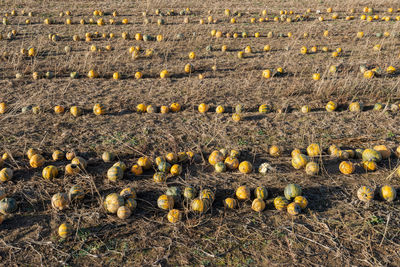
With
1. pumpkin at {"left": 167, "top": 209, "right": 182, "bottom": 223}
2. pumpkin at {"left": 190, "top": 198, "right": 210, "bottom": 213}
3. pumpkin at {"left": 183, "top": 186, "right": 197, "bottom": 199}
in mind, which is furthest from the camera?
pumpkin at {"left": 183, "top": 186, "right": 197, "bottom": 199}

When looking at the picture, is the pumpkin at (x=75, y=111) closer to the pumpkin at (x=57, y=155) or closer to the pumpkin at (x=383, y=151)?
the pumpkin at (x=57, y=155)

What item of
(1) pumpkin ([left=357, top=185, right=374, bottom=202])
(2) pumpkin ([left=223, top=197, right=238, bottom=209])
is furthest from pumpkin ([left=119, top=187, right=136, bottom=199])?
(1) pumpkin ([left=357, top=185, right=374, bottom=202])

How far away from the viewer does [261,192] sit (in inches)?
214

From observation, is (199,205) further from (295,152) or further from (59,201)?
(295,152)

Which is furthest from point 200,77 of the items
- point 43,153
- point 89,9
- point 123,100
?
point 89,9

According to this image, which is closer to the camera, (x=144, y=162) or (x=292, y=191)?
(x=292, y=191)

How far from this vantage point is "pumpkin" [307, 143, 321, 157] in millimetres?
6500

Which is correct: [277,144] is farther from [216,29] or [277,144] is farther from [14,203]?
[216,29]

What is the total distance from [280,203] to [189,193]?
1.52m

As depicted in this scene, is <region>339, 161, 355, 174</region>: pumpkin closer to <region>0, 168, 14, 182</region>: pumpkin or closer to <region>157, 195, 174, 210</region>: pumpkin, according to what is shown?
<region>157, 195, 174, 210</region>: pumpkin

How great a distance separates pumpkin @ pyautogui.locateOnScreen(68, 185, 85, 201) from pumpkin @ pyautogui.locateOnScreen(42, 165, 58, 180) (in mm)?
711

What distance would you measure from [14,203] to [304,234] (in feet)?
15.3

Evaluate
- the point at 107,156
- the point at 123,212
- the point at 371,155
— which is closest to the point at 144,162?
the point at 107,156

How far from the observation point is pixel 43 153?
21.7 feet
